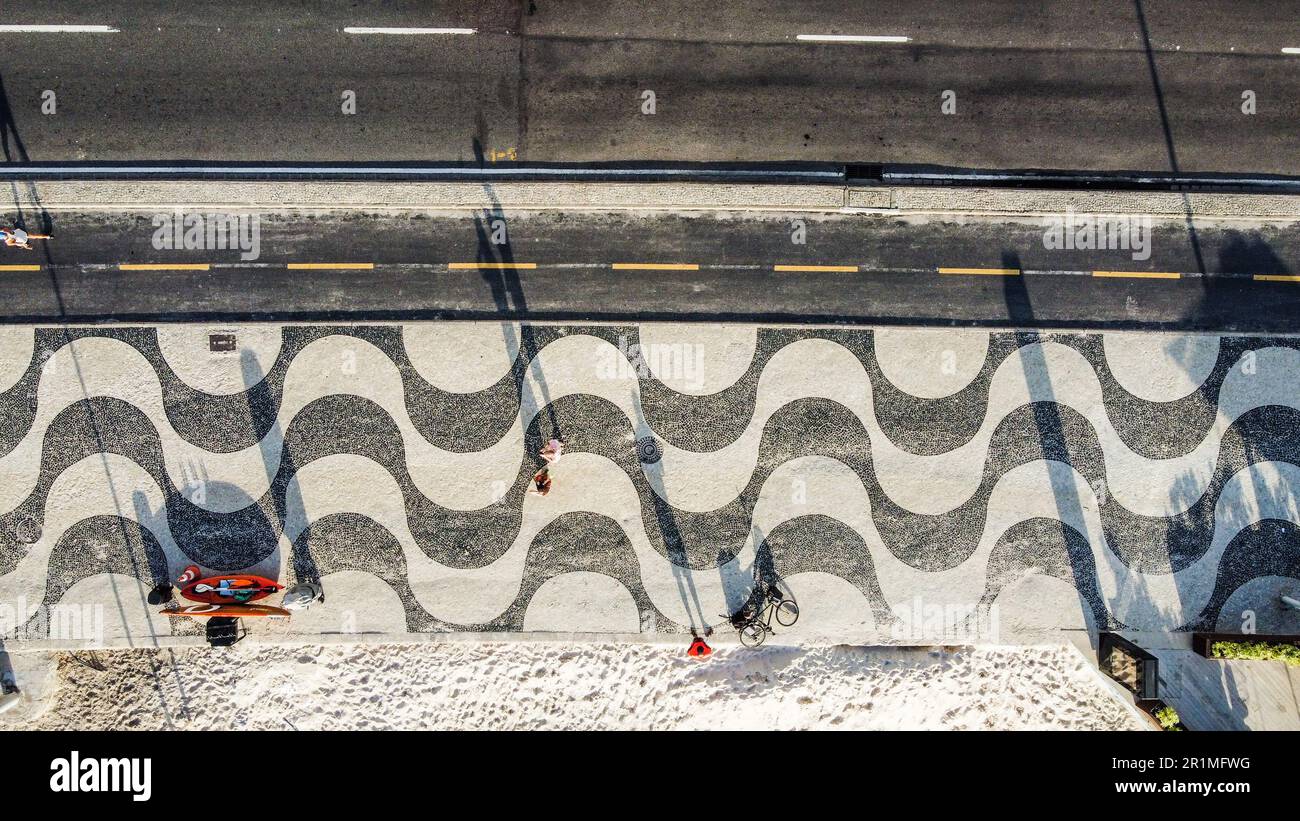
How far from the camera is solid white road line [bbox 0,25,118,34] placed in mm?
13742

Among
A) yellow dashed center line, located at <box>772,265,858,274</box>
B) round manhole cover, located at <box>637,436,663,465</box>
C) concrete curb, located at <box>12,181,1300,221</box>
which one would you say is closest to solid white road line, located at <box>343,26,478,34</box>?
concrete curb, located at <box>12,181,1300,221</box>

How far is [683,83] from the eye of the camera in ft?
45.6

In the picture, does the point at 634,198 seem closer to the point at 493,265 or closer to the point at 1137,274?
the point at 493,265

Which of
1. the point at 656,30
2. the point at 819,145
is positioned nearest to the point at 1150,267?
the point at 819,145

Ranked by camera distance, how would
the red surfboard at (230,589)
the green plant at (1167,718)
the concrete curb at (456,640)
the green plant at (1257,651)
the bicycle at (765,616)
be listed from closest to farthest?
the green plant at (1167,718), the green plant at (1257,651), the red surfboard at (230,589), the bicycle at (765,616), the concrete curb at (456,640)

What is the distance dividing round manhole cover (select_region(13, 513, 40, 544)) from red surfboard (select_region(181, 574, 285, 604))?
122 inches

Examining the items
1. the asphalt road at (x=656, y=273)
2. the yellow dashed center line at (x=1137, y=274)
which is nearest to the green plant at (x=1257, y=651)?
the asphalt road at (x=656, y=273)

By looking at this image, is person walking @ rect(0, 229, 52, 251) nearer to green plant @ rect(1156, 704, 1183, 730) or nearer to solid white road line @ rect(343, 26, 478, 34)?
solid white road line @ rect(343, 26, 478, 34)

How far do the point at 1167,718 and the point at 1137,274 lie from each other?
785 centimetres

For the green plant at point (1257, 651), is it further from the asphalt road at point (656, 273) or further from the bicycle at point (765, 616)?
the bicycle at point (765, 616)

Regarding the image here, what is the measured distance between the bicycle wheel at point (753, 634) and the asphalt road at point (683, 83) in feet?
27.9

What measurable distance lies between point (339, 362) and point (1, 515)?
263 inches

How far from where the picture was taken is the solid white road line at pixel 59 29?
13.7 m
